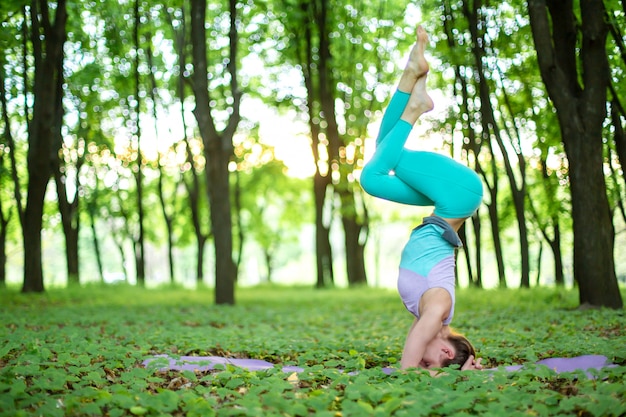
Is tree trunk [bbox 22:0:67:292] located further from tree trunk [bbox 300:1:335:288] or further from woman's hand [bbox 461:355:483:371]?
woman's hand [bbox 461:355:483:371]

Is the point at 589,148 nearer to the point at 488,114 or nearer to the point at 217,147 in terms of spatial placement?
the point at 488,114

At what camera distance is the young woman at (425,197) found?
521 centimetres

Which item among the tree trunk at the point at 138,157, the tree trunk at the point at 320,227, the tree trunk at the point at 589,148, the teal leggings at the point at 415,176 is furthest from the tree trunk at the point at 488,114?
the tree trunk at the point at 138,157

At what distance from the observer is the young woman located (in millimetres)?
5207

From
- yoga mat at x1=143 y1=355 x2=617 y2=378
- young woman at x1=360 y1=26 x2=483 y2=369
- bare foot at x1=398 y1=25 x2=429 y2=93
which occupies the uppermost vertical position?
bare foot at x1=398 y1=25 x2=429 y2=93

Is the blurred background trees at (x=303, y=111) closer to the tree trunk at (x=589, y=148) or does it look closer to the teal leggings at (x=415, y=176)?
the tree trunk at (x=589, y=148)

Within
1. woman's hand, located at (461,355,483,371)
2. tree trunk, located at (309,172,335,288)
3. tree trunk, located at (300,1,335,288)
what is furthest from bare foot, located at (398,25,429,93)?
tree trunk, located at (309,172,335,288)

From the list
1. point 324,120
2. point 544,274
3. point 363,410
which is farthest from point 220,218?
point 544,274

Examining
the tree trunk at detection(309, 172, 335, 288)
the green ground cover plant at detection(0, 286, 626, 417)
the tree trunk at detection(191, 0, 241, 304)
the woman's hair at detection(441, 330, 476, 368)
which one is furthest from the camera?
the tree trunk at detection(309, 172, 335, 288)

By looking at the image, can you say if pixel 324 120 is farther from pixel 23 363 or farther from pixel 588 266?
Answer: pixel 23 363

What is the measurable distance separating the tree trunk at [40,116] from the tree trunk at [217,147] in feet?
10.2

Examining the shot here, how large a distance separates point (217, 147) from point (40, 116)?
13.4ft

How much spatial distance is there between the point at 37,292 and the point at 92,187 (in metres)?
13.5

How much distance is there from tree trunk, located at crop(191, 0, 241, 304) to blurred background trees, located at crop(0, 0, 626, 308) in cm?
3
